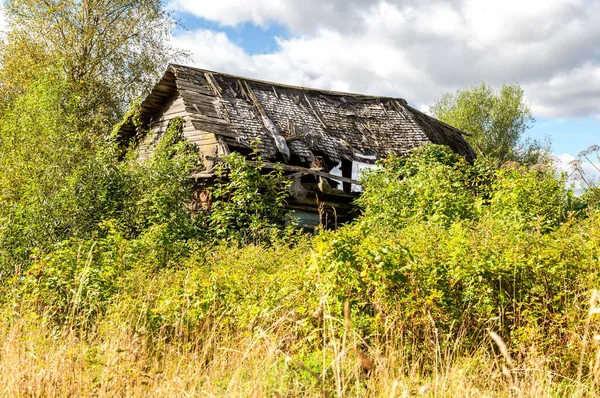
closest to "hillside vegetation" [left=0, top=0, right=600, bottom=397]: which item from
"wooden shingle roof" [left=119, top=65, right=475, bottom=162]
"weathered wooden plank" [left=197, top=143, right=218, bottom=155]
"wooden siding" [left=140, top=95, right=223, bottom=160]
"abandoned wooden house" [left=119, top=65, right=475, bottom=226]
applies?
"wooden siding" [left=140, top=95, right=223, bottom=160]

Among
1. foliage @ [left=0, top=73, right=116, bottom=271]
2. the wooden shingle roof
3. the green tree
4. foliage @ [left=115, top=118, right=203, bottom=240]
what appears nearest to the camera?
foliage @ [left=0, top=73, right=116, bottom=271]

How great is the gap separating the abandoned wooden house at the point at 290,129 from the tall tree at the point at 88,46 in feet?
16.4

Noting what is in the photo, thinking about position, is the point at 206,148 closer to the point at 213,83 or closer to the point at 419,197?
the point at 213,83

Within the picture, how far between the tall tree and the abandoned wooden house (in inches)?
197

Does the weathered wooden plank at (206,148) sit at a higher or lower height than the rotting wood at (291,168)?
higher

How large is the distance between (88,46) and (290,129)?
9.33 metres

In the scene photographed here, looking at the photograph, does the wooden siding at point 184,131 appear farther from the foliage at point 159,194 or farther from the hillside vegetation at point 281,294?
the hillside vegetation at point 281,294

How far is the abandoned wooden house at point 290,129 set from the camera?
544 inches

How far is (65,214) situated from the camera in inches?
395

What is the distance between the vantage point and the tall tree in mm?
19359

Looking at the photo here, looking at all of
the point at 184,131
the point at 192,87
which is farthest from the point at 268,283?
the point at 192,87

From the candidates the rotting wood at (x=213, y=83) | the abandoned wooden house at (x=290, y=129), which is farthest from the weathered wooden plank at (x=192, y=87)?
the rotting wood at (x=213, y=83)

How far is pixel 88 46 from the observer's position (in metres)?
19.8

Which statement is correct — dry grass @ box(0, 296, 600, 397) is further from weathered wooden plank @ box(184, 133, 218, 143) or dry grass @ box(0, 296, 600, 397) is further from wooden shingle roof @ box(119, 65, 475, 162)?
wooden shingle roof @ box(119, 65, 475, 162)
